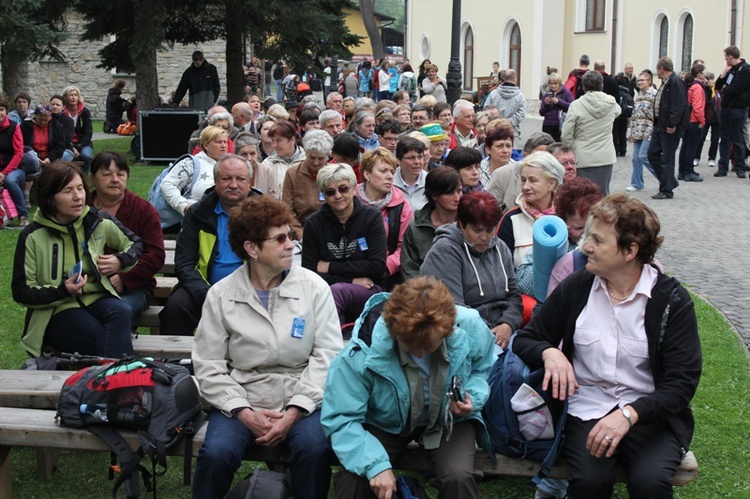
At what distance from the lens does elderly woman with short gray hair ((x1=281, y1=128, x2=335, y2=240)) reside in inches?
324

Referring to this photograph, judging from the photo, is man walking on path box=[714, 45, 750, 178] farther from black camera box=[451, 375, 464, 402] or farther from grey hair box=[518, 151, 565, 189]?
black camera box=[451, 375, 464, 402]

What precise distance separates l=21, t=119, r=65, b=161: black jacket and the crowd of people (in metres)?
6.21

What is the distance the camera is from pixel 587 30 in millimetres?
38656

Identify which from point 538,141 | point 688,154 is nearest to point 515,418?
point 538,141

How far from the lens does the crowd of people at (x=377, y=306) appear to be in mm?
4137

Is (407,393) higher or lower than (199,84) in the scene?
lower

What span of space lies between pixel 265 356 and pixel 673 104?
12147 millimetres

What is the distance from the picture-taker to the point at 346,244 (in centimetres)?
664

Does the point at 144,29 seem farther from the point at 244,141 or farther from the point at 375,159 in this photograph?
the point at 375,159

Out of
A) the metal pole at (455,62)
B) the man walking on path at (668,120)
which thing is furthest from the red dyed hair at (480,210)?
the metal pole at (455,62)

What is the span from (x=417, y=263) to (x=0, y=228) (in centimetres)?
787

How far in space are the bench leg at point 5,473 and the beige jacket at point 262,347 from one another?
3.51 feet

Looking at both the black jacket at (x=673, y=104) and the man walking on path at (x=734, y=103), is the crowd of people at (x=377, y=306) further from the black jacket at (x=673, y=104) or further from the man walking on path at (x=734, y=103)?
the man walking on path at (x=734, y=103)

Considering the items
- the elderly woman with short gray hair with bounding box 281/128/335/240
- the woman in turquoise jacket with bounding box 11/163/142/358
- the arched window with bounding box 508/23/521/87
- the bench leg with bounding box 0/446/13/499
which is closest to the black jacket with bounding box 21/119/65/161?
the elderly woman with short gray hair with bounding box 281/128/335/240
